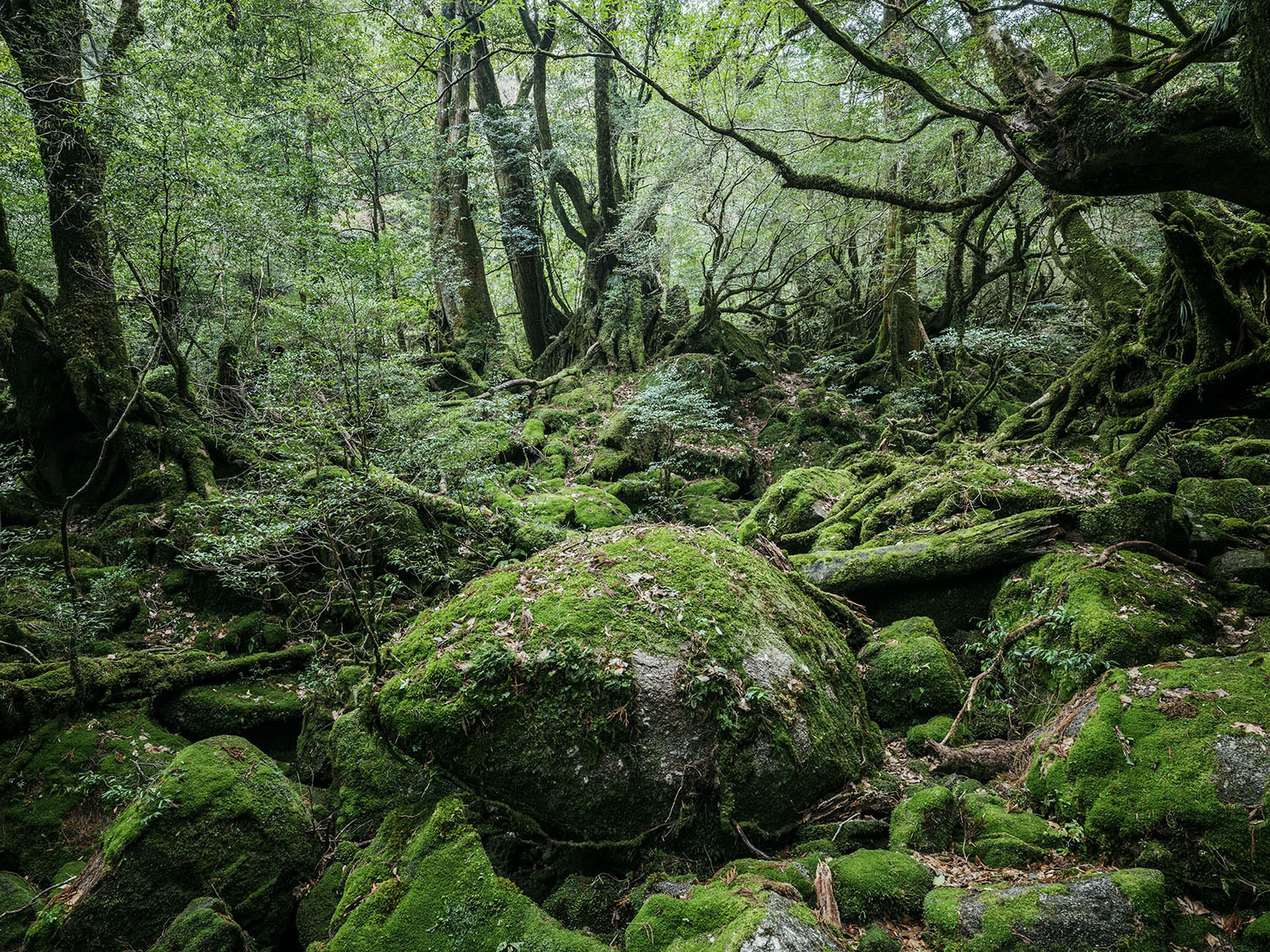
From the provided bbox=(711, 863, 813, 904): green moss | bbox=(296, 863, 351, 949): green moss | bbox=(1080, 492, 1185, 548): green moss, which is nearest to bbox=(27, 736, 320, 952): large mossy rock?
bbox=(296, 863, 351, 949): green moss

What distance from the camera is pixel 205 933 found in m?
3.47

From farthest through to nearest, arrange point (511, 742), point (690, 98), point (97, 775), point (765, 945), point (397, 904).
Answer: point (690, 98) < point (97, 775) < point (511, 742) < point (397, 904) < point (765, 945)

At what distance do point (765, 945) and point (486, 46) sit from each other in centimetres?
2123

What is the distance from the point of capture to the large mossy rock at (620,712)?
368 centimetres

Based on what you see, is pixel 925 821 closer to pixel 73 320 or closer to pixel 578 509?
pixel 578 509

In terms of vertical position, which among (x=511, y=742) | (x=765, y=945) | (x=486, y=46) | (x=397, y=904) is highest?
(x=486, y=46)

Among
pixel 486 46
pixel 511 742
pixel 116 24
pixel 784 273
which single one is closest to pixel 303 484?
pixel 511 742

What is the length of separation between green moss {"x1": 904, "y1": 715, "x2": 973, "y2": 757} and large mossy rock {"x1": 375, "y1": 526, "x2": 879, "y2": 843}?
0.50m

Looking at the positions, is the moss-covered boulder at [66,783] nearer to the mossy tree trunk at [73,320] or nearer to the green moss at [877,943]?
the mossy tree trunk at [73,320]

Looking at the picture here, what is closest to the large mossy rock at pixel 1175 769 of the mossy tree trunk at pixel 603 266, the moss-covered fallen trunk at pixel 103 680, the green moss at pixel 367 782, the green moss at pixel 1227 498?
the green moss at pixel 1227 498

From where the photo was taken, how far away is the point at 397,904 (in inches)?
127

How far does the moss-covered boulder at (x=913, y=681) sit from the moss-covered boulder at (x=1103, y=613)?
58 centimetres

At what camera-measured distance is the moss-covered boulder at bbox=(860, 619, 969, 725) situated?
496 centimetres

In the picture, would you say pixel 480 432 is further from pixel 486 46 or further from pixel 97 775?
pixel 486 46
